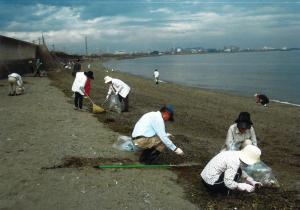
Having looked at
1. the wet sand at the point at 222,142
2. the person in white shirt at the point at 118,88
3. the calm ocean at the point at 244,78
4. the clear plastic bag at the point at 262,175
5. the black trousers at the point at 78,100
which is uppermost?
the person in white shirt at the point at 118,88

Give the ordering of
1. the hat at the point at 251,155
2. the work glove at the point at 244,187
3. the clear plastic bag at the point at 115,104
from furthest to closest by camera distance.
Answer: the clear plastic bag at the point at 115,104 < the work glove at the point at 244,187 < the hat at the point at 251,155

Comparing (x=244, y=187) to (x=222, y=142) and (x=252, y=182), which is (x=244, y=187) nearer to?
(x=252, y=182)

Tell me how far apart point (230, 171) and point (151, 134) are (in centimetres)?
220

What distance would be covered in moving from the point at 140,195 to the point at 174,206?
2.12 ft

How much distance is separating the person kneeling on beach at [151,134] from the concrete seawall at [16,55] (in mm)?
21182

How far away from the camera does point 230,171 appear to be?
574cm

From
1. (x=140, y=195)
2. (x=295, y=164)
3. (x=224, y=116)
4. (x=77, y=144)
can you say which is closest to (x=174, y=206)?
(x=140, y=195)

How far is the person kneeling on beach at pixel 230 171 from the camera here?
5523 millimetres

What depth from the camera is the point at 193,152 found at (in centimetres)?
932

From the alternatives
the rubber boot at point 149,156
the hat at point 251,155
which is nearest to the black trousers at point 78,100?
the rubber boot at point 149,156

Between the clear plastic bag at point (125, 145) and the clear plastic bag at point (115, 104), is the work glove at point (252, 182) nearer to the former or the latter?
the clear plastic bag at point (125, 145)

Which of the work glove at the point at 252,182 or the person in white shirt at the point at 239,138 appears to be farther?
the person in white shirt at the point at 239,138

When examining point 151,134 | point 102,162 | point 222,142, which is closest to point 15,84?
point 222,142

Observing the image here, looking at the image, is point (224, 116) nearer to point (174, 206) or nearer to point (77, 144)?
point (77, 144)
